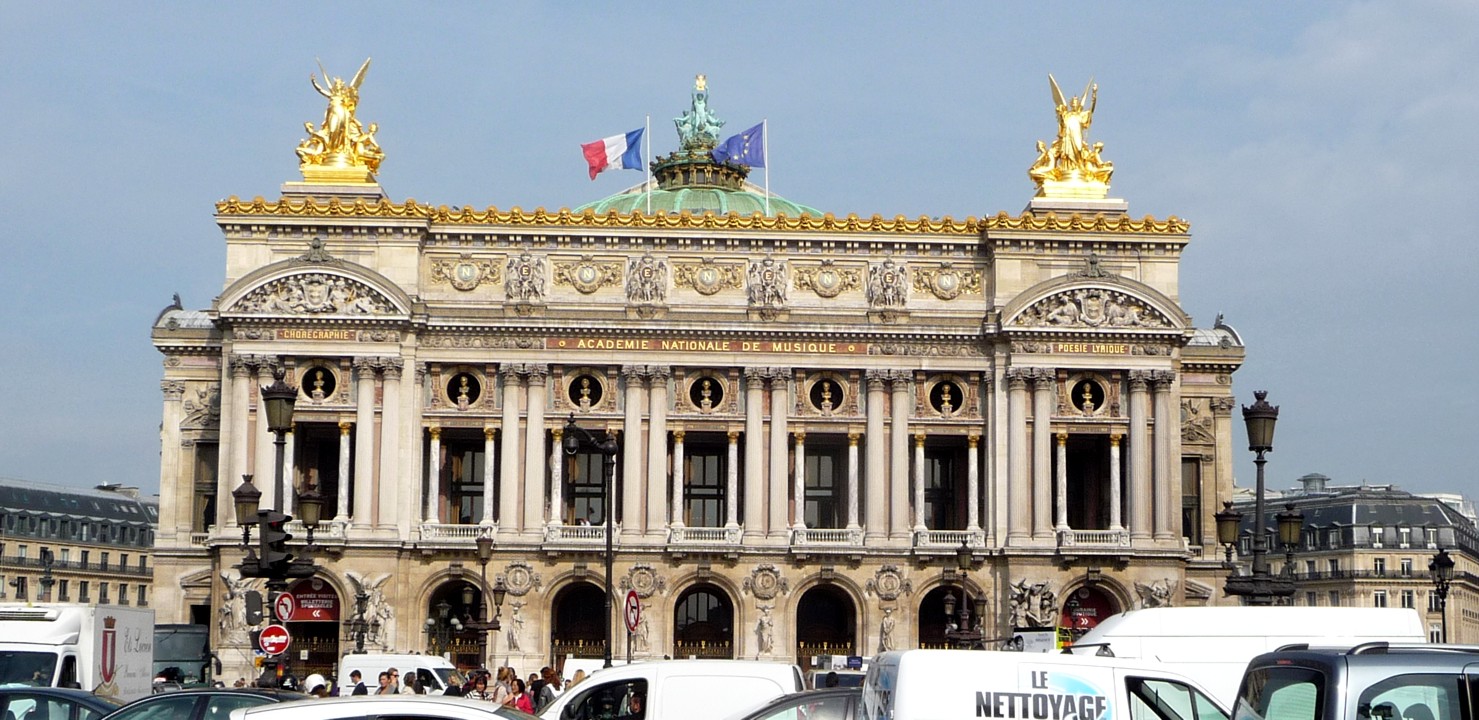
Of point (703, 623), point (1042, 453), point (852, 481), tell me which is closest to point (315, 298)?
point (703, 623)

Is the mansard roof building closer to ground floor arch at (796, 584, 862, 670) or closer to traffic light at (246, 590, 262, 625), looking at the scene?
ground floor arch at (796, 584, 862, 670)

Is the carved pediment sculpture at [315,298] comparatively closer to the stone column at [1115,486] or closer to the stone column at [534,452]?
the stone column at [534,452]

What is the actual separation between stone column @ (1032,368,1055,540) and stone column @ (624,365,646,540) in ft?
42.6

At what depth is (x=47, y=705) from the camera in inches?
1113

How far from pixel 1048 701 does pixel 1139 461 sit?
156 feet

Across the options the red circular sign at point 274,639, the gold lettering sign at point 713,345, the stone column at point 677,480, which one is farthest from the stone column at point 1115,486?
the red circular sign at point 274,639

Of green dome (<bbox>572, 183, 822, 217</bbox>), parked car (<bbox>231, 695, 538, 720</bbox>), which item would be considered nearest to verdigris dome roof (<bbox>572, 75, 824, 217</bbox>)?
green dome (<bbox>572, 183, 822, 217</bbox>)

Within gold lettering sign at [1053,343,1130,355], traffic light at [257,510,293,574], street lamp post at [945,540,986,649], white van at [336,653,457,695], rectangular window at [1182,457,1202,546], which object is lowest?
white van at [336,653,457,695]

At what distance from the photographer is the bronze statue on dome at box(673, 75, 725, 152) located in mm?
89562

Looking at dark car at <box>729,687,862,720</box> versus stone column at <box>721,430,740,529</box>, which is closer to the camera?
dark car at <box>729,687,862,720</box>

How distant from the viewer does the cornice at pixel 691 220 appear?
6906 centimetres

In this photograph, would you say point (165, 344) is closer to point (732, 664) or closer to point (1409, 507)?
point (732, 664)

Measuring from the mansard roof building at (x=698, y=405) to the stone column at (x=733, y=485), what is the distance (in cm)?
18

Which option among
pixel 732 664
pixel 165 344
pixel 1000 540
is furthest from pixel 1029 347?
pixel 732 664
